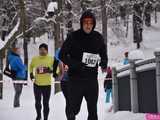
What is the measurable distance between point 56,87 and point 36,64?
11.6 meters

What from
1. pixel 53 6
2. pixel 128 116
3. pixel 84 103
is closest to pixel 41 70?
pixel 128 116

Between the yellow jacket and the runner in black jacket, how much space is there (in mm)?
3821

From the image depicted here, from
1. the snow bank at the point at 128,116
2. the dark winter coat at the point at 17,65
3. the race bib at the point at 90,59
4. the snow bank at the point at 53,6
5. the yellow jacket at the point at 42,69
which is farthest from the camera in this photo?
the snow bank at the point at 53,6

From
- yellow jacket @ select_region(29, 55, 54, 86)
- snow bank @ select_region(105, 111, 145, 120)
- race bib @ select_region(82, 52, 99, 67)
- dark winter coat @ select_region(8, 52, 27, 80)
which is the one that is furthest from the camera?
dark winter coat @ select_region(8, 52, 27, 80)

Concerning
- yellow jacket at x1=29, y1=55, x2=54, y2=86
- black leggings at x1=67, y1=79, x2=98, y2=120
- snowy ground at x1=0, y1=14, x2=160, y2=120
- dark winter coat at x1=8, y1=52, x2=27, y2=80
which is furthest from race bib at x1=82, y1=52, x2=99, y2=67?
dark winter coat at x1=8, y1=52, x2=27, y2=80

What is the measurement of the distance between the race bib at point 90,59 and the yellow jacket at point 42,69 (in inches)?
155

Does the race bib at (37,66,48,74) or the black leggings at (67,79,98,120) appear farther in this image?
the race bib at (37,66,48,74)

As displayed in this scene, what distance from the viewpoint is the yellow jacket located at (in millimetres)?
11227

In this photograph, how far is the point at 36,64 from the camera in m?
11.3

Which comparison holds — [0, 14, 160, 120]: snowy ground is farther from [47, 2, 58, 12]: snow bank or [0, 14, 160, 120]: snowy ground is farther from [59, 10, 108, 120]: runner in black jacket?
[47, 2, 58, 12]: snow bank

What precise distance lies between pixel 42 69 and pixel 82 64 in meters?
4.07

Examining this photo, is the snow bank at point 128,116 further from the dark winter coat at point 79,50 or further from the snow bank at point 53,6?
the snow bank at point 53,6

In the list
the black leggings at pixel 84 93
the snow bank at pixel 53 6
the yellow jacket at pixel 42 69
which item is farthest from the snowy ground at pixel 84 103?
the snow bank at pixel 53 6

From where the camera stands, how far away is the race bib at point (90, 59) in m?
7.33
